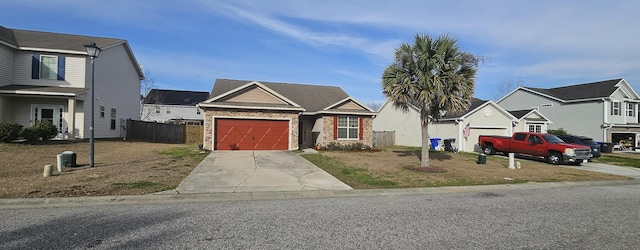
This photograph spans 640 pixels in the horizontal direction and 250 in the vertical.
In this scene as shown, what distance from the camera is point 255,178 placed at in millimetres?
10617

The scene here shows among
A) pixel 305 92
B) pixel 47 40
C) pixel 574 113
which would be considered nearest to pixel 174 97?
pixel 47 40

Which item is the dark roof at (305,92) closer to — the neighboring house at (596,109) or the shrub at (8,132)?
the shrub at (8,132)

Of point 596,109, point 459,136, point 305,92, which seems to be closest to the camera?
point 459,136

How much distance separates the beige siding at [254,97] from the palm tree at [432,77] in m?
9.59

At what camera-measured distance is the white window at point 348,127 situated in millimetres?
22562

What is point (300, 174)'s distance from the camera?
11672 mm

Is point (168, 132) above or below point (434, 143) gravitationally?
above

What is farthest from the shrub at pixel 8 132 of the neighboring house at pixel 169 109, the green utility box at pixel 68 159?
the neighboring house at pixel 169 109

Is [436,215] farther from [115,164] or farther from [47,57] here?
[47,57]

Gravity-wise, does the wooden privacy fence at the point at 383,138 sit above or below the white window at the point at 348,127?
below

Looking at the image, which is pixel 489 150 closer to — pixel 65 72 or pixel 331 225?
pixel 331 225

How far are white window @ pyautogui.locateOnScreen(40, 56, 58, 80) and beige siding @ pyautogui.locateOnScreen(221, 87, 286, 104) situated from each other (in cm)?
1127

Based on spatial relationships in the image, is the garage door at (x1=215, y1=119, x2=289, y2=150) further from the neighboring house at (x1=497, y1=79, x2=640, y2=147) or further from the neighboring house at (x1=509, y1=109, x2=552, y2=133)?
the neighboring house at (x1=497, y1=79, x2=640, y2=147)

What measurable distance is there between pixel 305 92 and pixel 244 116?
33.0 feet
